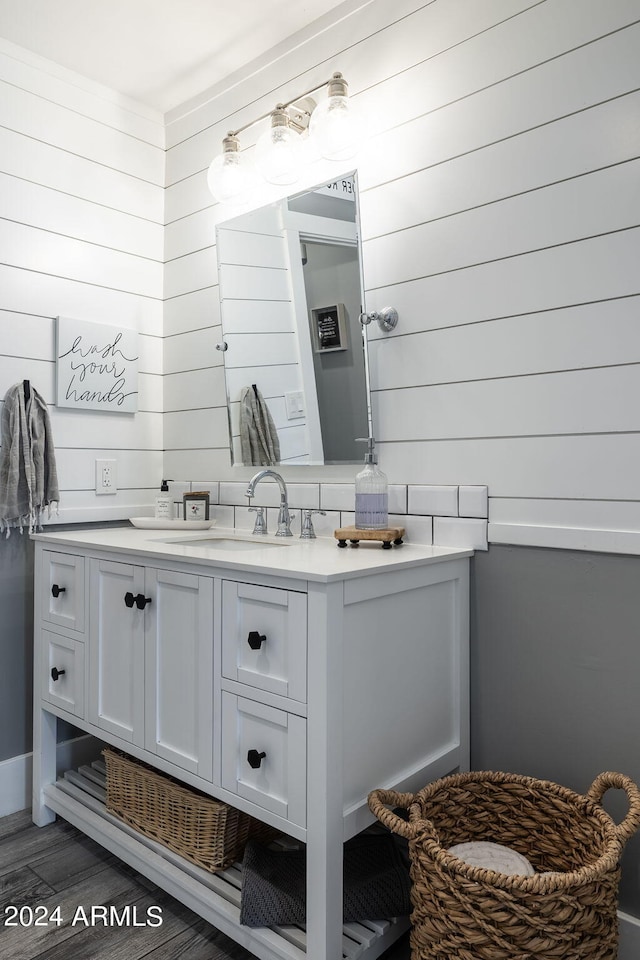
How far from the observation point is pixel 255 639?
1.28 meters

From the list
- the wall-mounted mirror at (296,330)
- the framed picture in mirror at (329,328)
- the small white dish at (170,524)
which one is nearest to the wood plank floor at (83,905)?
the small white dish at (170,524)

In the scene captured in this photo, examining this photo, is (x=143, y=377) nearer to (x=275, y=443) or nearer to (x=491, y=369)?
(x=275, y=443)

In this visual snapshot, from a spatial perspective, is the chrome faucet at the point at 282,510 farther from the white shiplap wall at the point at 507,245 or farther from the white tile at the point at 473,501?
the white tile at the point at 473,501

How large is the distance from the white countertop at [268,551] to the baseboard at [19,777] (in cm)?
69

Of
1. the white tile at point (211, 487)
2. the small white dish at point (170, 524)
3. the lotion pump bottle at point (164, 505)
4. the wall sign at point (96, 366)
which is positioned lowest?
the small white dish at point (170, 524)

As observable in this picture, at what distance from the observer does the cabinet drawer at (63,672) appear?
1.80 m

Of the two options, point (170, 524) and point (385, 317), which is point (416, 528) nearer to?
point (385, 317)

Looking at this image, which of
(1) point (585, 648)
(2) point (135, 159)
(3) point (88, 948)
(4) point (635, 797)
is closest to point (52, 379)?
(2) point (135, 159)

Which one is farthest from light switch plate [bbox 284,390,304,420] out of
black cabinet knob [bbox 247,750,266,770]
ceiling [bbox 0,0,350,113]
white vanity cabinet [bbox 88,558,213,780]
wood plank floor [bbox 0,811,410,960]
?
wood plank floor [bbox 0,811,410,960]

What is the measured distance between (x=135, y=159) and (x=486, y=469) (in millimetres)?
1747

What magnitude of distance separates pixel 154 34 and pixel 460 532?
1750 millimetres

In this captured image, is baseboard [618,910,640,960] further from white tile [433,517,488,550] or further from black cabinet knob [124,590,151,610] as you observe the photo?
black cabinet knob [124,590,151,610]

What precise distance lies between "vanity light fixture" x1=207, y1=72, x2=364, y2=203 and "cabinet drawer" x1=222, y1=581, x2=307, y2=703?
1.23m

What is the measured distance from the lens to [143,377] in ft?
7.84
